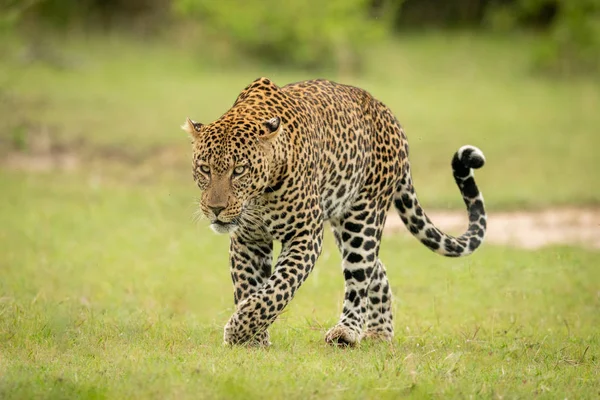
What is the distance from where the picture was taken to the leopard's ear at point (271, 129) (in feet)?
23.2

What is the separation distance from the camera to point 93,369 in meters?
6.37

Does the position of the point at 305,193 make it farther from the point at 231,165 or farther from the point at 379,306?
the point at 379,306

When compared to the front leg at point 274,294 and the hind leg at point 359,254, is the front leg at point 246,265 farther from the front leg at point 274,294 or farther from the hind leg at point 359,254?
the hind leg at point 359,254

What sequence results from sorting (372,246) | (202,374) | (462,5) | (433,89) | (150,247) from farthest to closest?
(462,5) → (433,89) → (150,247) → (372,246) → (202,374)

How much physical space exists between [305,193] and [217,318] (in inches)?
92.6

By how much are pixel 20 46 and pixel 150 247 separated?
15267 millimetres

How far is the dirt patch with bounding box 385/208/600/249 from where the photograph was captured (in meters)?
14.1

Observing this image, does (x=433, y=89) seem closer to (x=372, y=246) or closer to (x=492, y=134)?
(x=492, y=134)

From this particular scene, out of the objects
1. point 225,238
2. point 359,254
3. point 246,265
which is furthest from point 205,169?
point 225,238

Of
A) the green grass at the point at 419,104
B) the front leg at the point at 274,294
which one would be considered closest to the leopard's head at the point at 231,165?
the front leg at the point at 274,294

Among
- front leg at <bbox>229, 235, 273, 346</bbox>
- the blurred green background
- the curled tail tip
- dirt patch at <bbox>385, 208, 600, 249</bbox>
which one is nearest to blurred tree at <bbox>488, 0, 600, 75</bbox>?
the blurred green background

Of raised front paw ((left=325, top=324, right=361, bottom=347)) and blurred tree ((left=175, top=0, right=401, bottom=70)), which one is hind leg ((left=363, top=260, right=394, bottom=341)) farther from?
blurred tree ((left=175, top=0, right=401, bottom=70))

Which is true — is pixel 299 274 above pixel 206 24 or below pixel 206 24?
below

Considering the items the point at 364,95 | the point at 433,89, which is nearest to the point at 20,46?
the point at 433,89
